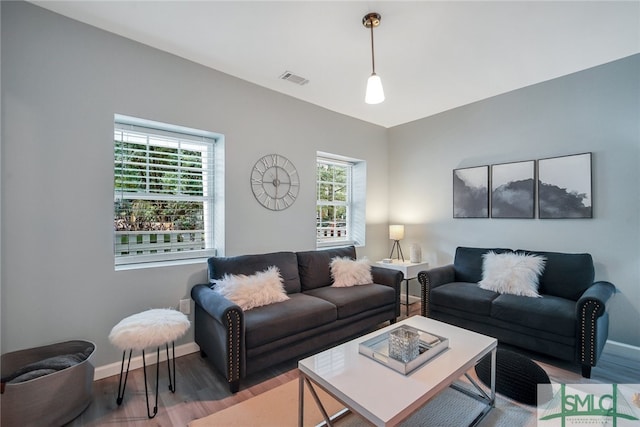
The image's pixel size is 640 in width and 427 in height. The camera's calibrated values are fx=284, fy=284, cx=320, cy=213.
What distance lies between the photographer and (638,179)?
2545 mm

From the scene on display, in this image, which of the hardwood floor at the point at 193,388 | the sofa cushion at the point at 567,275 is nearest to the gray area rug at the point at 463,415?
the hardwood floor at the point at 193,388

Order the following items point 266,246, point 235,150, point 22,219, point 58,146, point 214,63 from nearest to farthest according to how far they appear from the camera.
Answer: point 22,219
point 58,146
point 214,63
point 235,150
point 266,246

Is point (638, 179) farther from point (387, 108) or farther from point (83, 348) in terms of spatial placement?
point (83, 348)

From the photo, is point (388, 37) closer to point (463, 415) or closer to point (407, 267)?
point (407, 267)

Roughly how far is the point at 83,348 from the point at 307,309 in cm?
166

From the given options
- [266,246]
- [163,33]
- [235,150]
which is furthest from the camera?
[266,246]

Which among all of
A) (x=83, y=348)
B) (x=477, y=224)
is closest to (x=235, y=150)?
(x=83, y=348)

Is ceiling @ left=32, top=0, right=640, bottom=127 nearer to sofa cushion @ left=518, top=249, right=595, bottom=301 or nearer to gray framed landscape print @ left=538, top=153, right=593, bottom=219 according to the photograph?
gray framed landscape print @ left=538, top=153, right=593, bottom=219

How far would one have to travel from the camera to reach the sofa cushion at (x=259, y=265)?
2.60 metres

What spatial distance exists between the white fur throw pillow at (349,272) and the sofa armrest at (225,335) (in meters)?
1.37

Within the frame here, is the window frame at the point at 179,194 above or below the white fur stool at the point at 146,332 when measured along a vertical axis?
above

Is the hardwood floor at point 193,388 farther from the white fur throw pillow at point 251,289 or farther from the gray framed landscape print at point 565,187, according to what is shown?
the gray framed landscape print at point 565,187

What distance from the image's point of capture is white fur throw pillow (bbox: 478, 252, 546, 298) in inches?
108

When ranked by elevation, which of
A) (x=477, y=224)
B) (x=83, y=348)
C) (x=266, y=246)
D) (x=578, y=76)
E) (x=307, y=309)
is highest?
(x=578, y=76)
